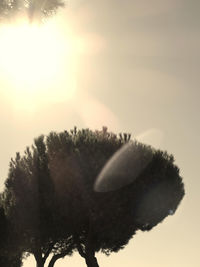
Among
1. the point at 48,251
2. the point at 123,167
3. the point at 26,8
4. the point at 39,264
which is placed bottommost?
the point at 39,264

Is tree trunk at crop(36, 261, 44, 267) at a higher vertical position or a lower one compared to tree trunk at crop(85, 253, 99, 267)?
higher

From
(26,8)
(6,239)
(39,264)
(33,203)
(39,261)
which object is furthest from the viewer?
(39,264)

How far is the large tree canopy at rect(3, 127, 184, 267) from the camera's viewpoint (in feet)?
112

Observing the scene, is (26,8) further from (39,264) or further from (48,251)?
(39,264)

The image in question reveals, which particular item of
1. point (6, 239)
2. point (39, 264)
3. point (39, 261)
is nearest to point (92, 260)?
point (39, 261)

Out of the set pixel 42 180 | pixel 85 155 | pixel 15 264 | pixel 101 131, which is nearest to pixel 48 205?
pixel 42 180

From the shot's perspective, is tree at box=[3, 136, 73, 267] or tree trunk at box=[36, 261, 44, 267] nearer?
tree at box=[3, 136, 73, 267]

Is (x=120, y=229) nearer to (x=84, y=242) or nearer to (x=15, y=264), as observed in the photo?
(x=84, y=242)

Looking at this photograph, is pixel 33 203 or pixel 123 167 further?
pixel 33 203

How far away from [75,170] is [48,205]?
343cm

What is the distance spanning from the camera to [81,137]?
36.3 m

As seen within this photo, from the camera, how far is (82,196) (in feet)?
111

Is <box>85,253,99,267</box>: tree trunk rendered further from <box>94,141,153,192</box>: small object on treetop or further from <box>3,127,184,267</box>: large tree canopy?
<box>94,141,153,192</box>: small object on treetop

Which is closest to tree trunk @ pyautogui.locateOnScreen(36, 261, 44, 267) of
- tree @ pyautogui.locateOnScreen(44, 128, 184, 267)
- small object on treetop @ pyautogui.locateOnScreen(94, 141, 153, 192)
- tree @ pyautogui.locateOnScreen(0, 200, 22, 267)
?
tree @ pyautogui.locateOnScreen(0, 200, 22, 267)
